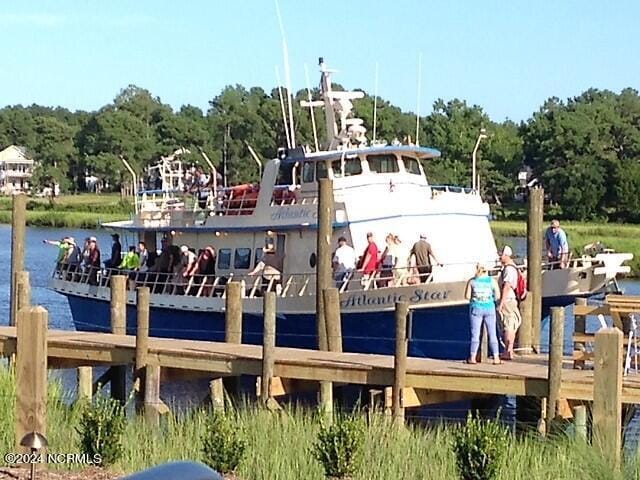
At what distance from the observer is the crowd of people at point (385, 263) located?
77.7 feet

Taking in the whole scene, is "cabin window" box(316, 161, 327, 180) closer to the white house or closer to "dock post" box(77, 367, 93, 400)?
"dock post" box(77, 367, 93, 400)

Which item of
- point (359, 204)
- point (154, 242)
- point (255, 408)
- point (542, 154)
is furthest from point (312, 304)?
point (542, 154)

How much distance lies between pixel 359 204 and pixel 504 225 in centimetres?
4092

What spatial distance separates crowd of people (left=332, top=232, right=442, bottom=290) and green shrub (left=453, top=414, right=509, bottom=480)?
37.7ft

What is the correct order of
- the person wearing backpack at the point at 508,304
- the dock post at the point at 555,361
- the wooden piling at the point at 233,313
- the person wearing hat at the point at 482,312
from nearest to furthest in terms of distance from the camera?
the dock post at the point at 555,361
the person wearing hat at the point at 482,312
the person wearing backpack at the point at 508,304
the wooden piling at the point at 233,313

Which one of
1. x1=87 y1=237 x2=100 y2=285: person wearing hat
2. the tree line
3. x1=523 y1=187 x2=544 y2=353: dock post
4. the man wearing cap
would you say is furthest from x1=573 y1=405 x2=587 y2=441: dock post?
the tree line

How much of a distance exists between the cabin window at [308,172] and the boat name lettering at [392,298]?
310 cm

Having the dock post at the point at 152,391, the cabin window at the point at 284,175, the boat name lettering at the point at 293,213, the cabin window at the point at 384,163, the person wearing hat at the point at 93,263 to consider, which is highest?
the cabin window at the point at 384,163

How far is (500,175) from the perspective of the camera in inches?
3438

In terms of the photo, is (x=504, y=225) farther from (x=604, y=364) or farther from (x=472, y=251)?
(x=604, y=364)

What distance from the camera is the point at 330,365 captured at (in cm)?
1692

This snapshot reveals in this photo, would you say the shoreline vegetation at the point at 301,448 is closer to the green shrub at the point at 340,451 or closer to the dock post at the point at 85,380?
the green shrub at the point at 340,451

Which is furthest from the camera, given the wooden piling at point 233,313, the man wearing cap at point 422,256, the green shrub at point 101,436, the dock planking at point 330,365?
the man wearing cap at point 422,256

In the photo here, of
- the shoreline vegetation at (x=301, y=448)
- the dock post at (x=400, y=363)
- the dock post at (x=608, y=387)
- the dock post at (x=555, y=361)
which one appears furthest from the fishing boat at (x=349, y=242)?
the dock post at (x=608, y=387)
